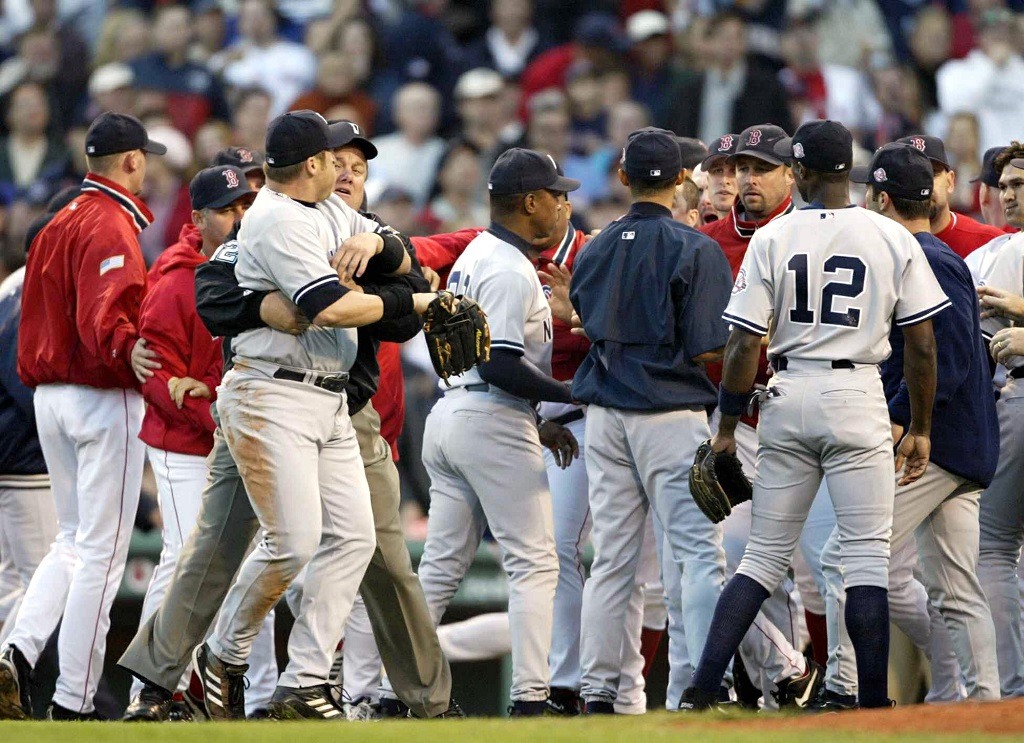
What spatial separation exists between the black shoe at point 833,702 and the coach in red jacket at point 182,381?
246cm

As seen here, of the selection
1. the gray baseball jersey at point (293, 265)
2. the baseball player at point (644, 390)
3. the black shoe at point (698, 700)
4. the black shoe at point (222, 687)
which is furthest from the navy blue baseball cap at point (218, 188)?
the black shoe at point (698, 700)

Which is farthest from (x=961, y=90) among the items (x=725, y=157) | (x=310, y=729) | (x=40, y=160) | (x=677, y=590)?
(x=310, y=729)

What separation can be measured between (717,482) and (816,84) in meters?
6.74

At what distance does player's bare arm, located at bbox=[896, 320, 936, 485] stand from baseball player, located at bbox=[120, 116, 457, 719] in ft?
5.51

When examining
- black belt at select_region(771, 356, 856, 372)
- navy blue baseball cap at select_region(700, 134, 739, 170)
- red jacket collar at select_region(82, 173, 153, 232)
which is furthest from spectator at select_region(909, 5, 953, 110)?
red jacket collar at select_region(82, 173, 153, 232)

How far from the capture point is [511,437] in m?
5.87

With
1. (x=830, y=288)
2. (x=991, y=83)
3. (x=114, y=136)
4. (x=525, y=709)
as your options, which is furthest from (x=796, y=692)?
(x=991, y=83)

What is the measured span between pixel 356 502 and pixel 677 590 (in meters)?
1.37

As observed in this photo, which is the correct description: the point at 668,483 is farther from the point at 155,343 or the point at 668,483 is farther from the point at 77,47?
the point at 77,47

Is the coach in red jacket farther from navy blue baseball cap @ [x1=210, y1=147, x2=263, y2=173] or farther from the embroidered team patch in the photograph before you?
navy blue baseball cap @ [x1=210, y1=147, x2=263, y2=173]

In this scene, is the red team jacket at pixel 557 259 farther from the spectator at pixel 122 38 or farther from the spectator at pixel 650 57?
the spectator at pixel 122 38

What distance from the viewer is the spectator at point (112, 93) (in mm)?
12719

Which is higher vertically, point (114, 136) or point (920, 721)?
point (114, 136)

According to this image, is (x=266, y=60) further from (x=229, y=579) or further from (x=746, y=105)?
(x=229, y=579)
